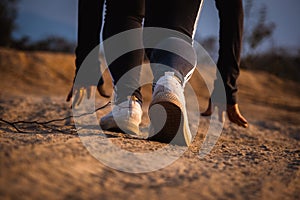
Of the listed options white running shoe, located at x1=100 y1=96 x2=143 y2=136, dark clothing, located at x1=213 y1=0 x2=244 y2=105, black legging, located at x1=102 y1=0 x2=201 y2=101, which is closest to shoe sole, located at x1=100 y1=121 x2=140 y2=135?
white running shoe, located at x1=100 y1=96 x2=143 y2=136

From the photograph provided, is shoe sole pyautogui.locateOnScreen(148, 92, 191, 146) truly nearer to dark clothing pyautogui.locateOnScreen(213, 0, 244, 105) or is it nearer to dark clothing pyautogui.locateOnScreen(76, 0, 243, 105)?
dark clothing pyautogui.locateOnScreen(76, 0, 243, 105)

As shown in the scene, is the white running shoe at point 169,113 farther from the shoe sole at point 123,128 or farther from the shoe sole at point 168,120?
the shoe sole at point 123,128

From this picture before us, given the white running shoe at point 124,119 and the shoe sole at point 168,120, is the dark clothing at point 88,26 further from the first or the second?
the shoe sole at point 168,120

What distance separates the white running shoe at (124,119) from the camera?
975 mm

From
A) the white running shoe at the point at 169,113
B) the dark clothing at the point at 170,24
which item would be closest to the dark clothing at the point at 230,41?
the dark clothing at the point at 170,24

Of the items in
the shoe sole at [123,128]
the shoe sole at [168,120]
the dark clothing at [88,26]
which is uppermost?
the dark clothing at [88,26]

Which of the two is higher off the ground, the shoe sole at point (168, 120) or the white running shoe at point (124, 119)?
the shoe sole at point (168, 120)

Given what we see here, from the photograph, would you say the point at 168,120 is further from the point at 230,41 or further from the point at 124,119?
the point at 230,41

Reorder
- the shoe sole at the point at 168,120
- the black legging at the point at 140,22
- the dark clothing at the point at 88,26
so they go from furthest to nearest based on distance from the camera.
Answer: the dark clothing at the point at 88,26, the black legging at the point at 140,22, the shoe sole at the point at 168,120

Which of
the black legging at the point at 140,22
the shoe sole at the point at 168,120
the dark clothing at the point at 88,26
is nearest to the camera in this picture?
the shoe sole at the point at 168,120

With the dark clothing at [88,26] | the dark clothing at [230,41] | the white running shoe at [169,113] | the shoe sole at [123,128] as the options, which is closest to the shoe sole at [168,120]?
the white running shoe at [169,113]

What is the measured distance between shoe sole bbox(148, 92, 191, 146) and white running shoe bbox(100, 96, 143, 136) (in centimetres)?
14

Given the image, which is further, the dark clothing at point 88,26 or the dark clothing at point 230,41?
the dark clothing at point 88,26

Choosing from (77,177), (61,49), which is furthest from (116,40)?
(61,49)
